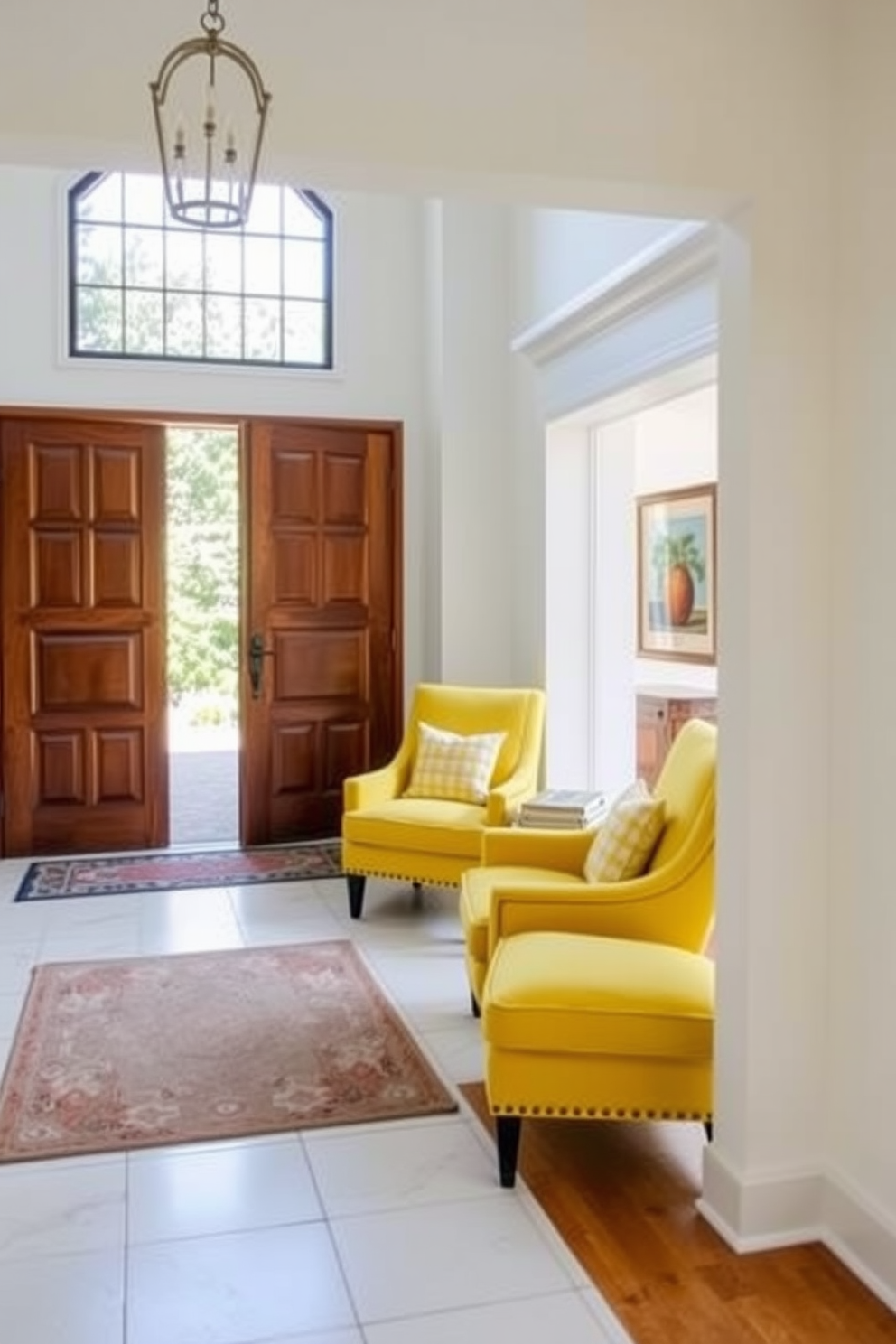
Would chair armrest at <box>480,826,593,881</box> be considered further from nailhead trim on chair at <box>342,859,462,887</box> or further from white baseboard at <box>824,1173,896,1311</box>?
white baseboard at <box>824,1173,896,1311</box>

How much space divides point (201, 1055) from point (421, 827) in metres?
1.46

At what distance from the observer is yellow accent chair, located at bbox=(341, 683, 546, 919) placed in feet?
15.3

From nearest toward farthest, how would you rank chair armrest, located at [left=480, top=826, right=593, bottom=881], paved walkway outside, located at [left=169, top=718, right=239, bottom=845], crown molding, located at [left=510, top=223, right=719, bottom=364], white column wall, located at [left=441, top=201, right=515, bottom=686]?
crown molding, located at [left=510, top=223, right=719, bottom=364]
chair armrest, located at [left=480, top=826, right=593, bottom=881]
white column wall, located at [left=441, top=201, right=515, bottom=686]
paved walkway outside, located at [left=169, top=718, right=239, bottom=845]

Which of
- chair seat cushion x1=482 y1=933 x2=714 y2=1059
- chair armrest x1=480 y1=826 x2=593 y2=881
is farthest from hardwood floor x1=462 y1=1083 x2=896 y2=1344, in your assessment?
chair armrest x1=480 y1=826 x2=593 y2=881

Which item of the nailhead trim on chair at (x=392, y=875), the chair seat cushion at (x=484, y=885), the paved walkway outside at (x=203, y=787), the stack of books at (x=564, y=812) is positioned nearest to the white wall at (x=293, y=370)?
the paved walkway outside at (x=203, y=787)

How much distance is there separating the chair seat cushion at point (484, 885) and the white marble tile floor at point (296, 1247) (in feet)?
1.20

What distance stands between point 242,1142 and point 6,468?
4.01 meters

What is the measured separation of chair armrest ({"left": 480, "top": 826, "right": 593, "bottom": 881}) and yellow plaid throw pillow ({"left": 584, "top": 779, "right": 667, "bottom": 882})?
1.15 feet

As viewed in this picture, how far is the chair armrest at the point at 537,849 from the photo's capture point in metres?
3.76

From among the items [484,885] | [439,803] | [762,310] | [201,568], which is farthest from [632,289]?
[201,568]

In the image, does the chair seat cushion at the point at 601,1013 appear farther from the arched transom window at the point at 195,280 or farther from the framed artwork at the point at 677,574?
the arched transom window at the point at 195,280

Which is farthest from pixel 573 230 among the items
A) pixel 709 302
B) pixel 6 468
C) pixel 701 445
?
pixel 6 468

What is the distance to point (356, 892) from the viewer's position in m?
4.94

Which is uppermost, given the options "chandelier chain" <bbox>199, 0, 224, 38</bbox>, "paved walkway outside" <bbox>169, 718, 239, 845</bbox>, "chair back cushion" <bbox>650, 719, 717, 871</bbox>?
"chandelier chain" <bbox>199, 0, 224, 38</bbox>
